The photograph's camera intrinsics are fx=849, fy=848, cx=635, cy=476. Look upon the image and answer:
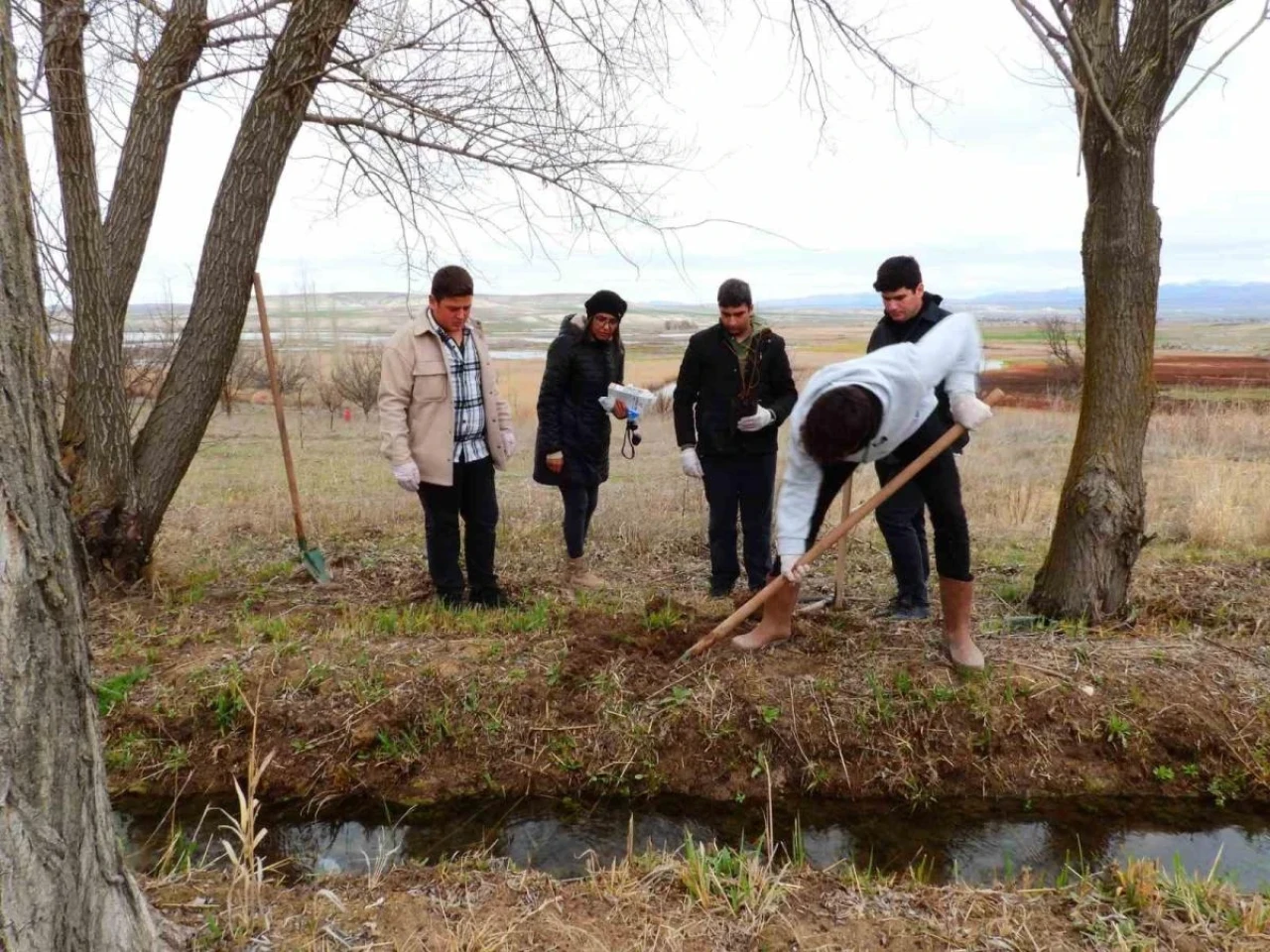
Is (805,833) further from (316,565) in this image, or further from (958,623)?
(316,565)

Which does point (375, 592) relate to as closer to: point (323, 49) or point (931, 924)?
point (323, 49)

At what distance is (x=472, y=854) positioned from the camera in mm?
2963

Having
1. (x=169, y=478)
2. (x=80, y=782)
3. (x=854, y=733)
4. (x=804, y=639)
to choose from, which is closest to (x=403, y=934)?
(x=80, y=782)

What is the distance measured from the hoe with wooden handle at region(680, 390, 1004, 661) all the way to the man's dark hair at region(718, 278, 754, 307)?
1296 millimetres

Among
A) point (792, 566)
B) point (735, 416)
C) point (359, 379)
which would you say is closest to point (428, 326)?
point (735, 416)

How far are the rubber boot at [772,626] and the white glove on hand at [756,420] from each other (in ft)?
3.19

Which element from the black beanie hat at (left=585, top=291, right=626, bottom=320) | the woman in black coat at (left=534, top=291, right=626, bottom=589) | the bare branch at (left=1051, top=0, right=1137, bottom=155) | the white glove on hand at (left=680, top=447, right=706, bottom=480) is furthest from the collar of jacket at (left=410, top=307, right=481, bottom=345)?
the bare branch at (left=1051, top=0, right=1137, bottom=155)

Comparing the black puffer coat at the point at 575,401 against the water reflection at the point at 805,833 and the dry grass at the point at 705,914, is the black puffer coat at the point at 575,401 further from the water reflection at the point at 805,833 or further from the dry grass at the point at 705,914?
the dry grass at the point at 705,914

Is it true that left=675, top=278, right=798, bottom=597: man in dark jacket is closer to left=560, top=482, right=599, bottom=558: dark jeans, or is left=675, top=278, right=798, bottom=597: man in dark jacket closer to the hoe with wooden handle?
left=560, top=482, right=599, bottom=558: dark jeans

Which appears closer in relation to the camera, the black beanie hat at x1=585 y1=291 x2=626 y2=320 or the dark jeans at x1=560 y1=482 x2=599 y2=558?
the black beanie hat at x1=585 y1=291 x2=626 y2=320

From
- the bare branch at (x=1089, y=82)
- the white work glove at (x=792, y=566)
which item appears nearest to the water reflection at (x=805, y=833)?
the white work glove at (x=792, y=566)

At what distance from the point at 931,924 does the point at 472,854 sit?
151cm

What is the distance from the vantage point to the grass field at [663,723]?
2.46 metres

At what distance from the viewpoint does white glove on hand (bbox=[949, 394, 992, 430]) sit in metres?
3.34
